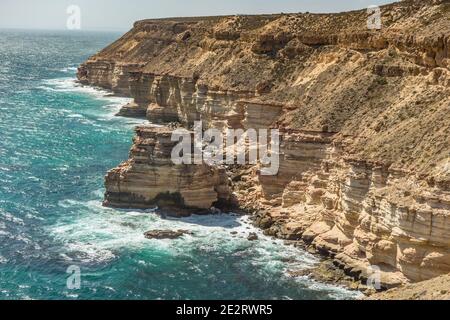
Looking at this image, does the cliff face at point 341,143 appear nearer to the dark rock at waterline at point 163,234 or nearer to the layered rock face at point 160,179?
the layered rock face at point 160,179

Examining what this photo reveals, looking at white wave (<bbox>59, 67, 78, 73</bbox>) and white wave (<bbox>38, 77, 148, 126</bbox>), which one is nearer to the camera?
white wave (<bbox>38, 77, 148, 126</bbox>)

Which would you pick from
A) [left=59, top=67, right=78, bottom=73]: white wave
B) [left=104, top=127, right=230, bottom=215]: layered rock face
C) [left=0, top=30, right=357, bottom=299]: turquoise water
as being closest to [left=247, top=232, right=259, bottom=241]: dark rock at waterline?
[left=0, top=30, right=357, bottom=299]: turquoise water

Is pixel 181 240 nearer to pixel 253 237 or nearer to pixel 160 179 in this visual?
pixel 253 237

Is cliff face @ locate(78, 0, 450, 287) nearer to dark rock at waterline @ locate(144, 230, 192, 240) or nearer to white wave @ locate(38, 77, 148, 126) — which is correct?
dark rock at waterline @ locate(144, 230, 192, 240)

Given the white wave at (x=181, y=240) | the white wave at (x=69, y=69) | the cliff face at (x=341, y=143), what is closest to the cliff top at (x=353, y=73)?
the cliff face at (x=341, y=143)

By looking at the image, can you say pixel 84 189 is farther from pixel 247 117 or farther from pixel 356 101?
pixel 356 101

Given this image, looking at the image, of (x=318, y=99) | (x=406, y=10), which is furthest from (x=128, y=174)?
(x=406, y=10)

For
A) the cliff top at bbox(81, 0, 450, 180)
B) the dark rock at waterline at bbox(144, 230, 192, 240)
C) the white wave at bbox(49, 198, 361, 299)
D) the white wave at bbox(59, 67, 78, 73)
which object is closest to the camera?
the cliff top at bbox(81, 0, 450, 180)

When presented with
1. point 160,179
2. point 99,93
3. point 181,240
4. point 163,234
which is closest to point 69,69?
point 99,93
